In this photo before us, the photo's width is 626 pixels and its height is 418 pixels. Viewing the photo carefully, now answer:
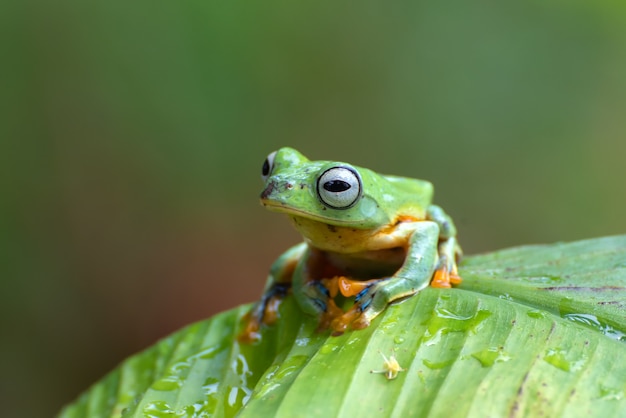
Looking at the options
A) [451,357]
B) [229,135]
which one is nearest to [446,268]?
[451,357]

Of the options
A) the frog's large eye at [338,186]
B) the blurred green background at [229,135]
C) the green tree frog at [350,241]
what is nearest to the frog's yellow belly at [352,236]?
the green tree frog at [350,241]

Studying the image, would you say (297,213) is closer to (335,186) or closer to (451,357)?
(335,186)

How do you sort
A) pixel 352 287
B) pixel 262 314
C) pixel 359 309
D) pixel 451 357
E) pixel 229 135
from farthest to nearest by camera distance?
pixel 229 135 → pixel 262 314 → pixel 352 287 → pixel 359 309 → pixel 451 357

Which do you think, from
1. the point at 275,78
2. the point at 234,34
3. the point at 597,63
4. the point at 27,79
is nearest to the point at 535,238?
the point at 597,63

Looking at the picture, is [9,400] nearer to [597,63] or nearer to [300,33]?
[300,33]

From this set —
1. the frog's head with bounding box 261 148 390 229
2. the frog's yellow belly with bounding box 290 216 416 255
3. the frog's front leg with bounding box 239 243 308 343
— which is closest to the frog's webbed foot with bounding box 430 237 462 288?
the frog's yellow belly with bounding box 290 216 416 255

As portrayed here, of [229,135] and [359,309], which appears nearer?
[359,309]
